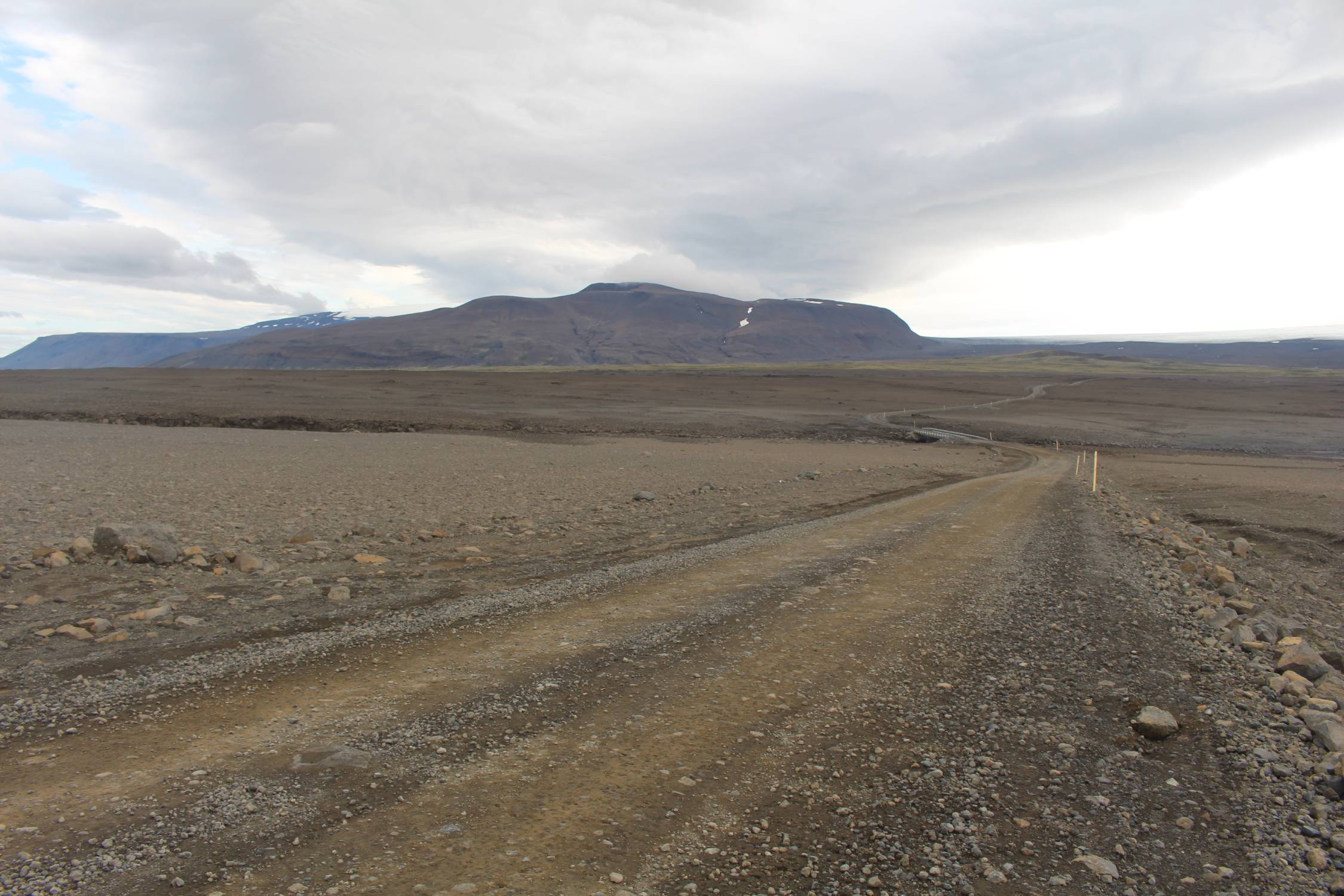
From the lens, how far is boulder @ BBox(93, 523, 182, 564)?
9469 millimetres

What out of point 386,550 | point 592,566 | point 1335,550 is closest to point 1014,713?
point 592,566

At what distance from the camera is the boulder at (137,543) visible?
31.1 ft

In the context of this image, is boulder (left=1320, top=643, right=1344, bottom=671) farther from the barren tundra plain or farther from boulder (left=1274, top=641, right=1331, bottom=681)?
boulder (left=1274, top=641, right=1331, bottom=681)

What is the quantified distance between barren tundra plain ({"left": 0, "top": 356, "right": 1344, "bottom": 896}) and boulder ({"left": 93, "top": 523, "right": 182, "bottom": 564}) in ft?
0.12

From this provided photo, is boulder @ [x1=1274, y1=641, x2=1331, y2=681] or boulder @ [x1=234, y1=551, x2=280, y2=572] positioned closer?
boulder @ [x1=1274, y1=641, x2=1331, y2=681]

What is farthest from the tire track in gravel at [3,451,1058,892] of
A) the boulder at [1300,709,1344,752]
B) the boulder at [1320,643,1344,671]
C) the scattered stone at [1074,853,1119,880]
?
the boulder at [1320,643,1344,671]

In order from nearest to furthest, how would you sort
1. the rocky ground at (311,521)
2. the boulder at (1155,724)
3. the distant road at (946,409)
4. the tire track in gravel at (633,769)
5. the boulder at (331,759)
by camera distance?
the tire track in gravel at (633,769)
the boulder at (331,759)
the boulder at (1155,724)
the rocky ground at (311,521)
the distant road at (946,409)

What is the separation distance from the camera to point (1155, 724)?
5.20 m

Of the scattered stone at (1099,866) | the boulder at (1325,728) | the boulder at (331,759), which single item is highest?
the boulder at (331,759)

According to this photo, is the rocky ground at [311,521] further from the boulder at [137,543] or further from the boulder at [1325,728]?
the boulder at [1325,728]

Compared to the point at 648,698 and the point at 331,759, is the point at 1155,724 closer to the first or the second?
the point at 648,698

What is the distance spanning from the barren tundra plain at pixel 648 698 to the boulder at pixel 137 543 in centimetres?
4

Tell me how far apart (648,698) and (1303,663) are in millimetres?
5874

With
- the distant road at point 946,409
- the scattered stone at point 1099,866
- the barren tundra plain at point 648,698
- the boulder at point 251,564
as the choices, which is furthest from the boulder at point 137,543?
the distant road at point 946,409
